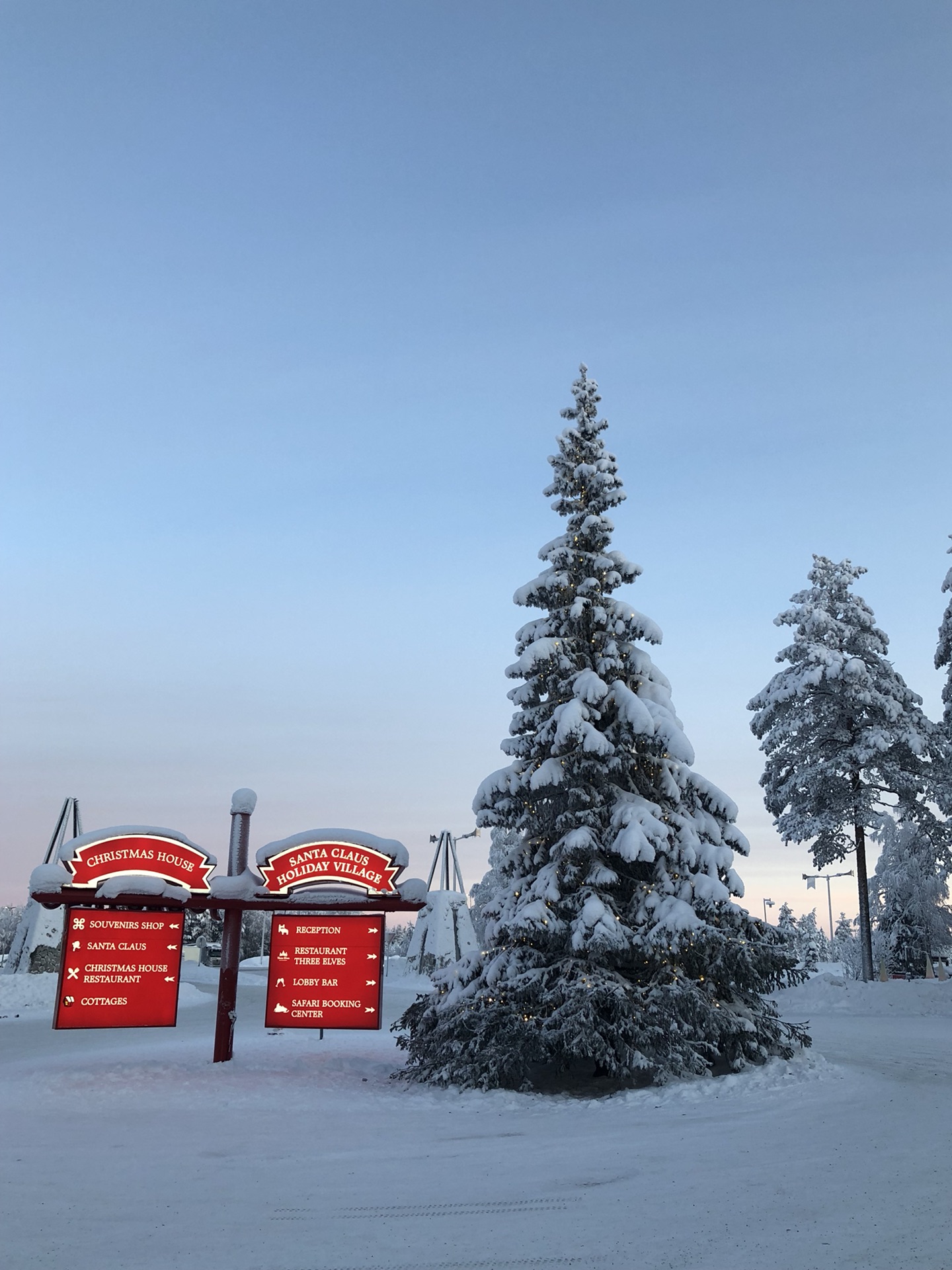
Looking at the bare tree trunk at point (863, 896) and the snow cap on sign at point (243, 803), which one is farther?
the bare tree trunk at point (863, 896)

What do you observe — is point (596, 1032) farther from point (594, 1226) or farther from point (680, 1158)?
point (594, 1226)

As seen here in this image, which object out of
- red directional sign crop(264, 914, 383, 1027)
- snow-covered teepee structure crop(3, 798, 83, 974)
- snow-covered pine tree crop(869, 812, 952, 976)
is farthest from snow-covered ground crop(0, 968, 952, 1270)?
snow-covered pine tree crop(869, 812, 952, 976)

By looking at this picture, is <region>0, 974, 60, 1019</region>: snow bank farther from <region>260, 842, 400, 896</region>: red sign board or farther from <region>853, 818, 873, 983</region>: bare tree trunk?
<region>853, 818, 873, 983</region>: bare tree trunk

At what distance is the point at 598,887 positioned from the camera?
51.4 ft

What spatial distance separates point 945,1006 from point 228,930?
21.2 m

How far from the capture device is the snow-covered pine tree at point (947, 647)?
29.2 metres

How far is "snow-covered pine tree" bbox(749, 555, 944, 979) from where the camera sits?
30.8m

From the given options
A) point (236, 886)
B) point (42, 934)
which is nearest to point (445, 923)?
point (42, 934)

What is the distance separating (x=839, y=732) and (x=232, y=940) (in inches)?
882

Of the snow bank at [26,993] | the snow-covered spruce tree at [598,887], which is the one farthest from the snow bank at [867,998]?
the snow bank at [26,993]

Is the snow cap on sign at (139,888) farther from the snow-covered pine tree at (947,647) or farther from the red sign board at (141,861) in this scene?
the snow-covered pine tree at (947,647)

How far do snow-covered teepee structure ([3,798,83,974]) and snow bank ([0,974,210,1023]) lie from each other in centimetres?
200

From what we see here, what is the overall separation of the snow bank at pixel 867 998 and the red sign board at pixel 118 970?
58.2 ft

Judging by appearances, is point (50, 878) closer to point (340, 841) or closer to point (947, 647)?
point (340, 841)
